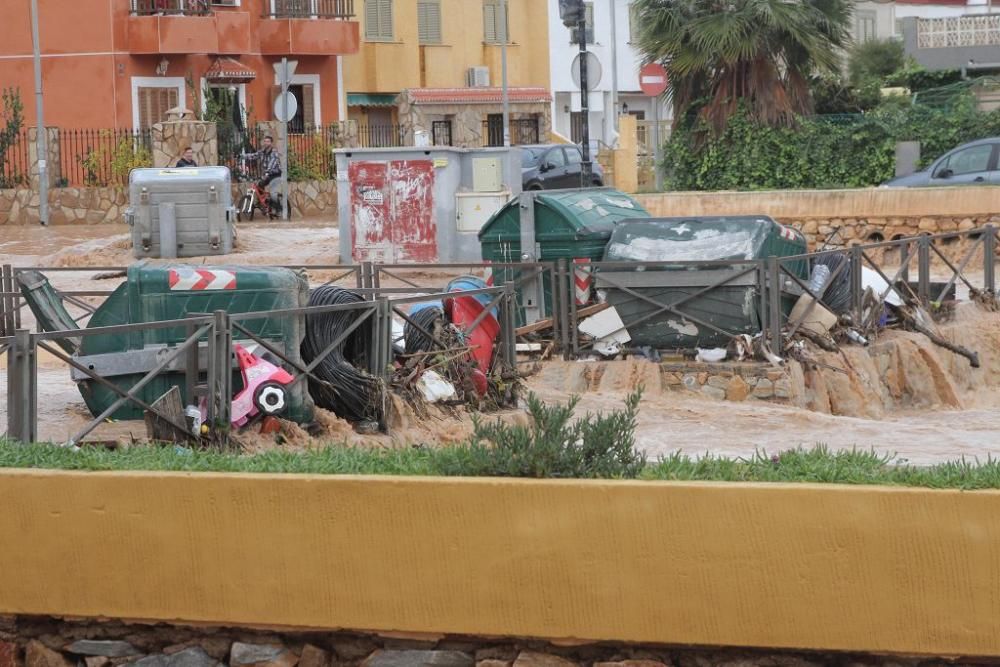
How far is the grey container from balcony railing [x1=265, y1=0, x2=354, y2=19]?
650 inches

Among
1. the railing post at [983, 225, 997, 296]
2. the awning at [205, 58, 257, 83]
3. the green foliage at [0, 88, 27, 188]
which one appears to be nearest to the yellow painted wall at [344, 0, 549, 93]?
the awning at [205, 58, 257, 83]

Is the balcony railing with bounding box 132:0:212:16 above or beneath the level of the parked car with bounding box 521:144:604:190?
above

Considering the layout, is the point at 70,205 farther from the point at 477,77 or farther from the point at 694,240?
the point at 694,240

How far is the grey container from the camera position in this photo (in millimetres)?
21938

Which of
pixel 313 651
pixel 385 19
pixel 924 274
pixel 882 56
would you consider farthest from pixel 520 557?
pixel 882 56

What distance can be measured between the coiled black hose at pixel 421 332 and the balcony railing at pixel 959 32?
28.4 m

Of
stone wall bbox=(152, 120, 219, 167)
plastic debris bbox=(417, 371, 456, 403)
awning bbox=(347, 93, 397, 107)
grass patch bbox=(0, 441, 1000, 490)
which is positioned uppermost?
awning bbox=(347, 93, 397, 107)

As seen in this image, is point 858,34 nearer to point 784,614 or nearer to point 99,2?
point 99,2

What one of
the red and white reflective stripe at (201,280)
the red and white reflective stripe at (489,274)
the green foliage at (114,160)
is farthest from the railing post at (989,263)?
the green foliage at (114,160)

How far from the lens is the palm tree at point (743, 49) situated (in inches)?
1010

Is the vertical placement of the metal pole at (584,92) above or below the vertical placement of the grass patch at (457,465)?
above

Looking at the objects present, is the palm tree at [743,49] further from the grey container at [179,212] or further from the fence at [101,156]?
the fence at [101,156]

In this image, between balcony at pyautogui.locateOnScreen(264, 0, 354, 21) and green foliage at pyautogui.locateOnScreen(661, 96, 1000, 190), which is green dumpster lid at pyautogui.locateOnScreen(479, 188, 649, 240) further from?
balcony at pyautogui.locateOnScreen(264, 0, 354, 21)

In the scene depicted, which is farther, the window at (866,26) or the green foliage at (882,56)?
the window at (866,26)
